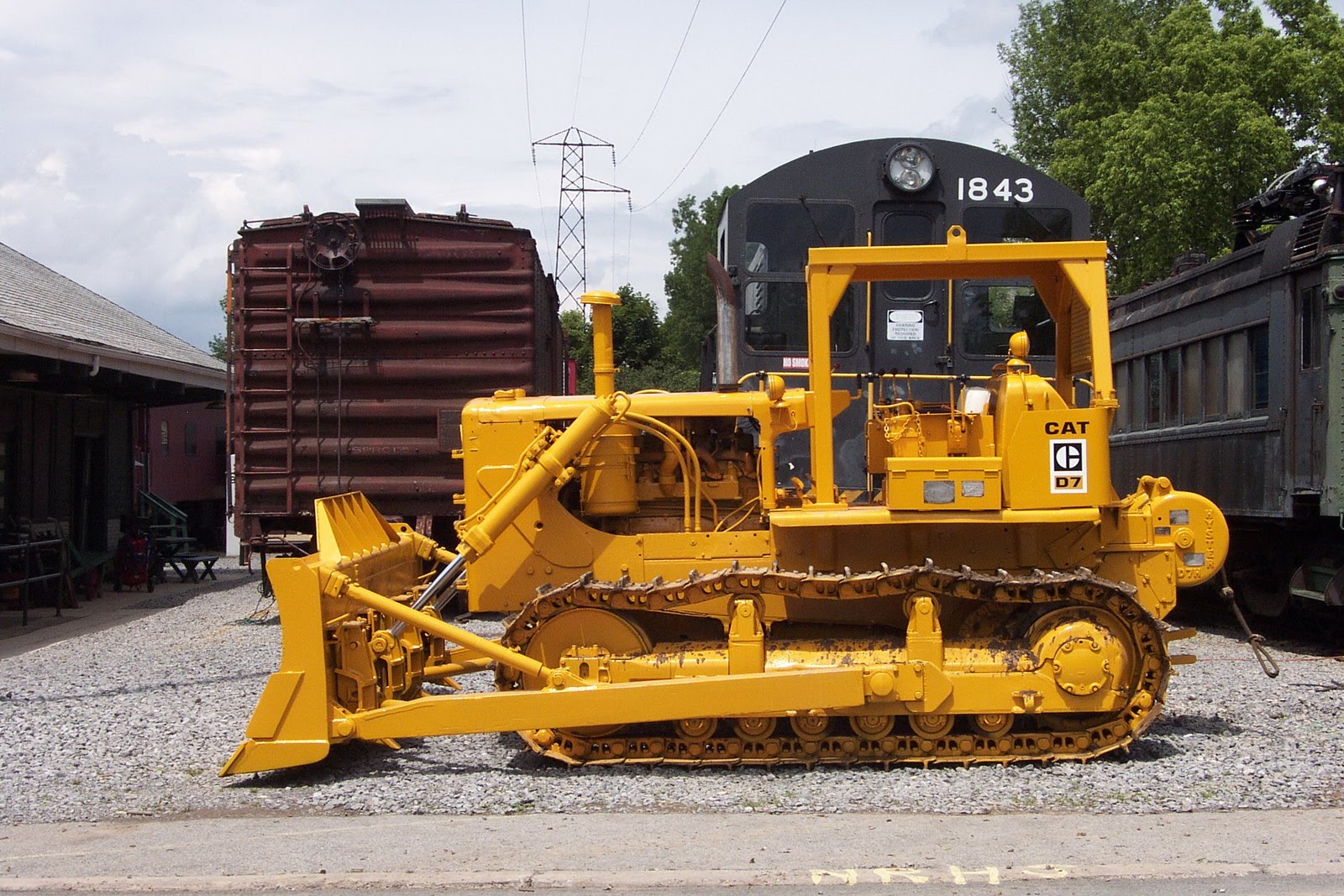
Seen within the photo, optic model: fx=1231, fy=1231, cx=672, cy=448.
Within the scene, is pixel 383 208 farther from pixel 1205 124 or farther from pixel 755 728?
pixel 1205 124

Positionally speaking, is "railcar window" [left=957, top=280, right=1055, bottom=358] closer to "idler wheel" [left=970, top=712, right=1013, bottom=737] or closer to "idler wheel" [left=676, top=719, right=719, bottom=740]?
"idler wheel" [left=970, top=712, right=1013, bottom=737]

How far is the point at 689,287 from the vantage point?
68.5 m

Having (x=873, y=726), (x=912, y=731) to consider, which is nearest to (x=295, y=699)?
(x=873, y=726)

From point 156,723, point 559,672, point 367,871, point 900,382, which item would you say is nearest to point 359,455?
point 156,723

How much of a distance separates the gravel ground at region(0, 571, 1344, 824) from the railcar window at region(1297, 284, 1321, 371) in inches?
120

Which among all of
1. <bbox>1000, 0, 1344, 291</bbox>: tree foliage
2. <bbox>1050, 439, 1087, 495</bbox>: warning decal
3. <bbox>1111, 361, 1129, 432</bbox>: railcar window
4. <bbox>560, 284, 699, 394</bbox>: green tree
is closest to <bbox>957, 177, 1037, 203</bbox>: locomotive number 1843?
<bbox>1050, 439, 1087, 495</bbox>: warning decal

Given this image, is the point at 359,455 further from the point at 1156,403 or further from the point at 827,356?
the point at 1156,403

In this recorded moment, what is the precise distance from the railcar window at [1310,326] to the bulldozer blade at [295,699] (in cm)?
812

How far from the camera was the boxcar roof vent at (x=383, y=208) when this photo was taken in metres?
12.1

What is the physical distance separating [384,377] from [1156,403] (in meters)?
8.35

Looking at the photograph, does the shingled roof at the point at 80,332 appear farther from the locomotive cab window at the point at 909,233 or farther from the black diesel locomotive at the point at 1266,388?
the black diesel locomotive at the point at 1266,388

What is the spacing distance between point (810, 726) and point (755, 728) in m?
0.28

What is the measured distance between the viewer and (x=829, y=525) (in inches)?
251

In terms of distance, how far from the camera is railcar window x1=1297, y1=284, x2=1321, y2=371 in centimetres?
1000
